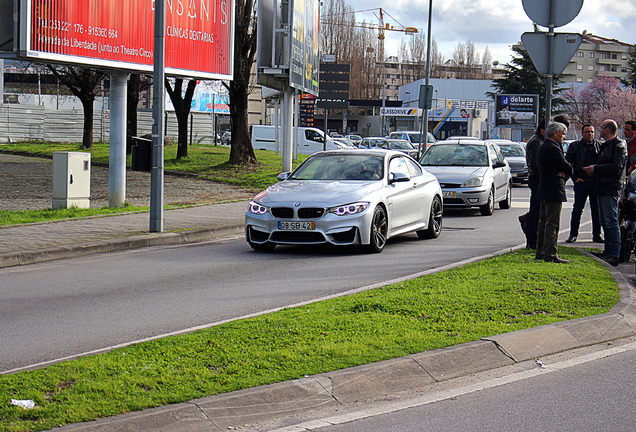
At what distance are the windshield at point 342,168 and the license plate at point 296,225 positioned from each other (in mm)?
1469

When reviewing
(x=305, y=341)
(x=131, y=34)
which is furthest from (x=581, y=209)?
(x=131, y=34)

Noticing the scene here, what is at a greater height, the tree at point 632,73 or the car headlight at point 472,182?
the tree at point 632,73

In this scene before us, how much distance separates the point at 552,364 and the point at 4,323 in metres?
4.70

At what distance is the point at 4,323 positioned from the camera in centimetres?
694

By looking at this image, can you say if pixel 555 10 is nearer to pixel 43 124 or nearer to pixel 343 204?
pixel 343 204

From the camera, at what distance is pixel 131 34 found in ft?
55.2

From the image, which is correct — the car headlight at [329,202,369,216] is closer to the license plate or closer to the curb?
the license plate

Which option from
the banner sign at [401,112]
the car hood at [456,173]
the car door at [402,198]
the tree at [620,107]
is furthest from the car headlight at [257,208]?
the tree at [620,107]

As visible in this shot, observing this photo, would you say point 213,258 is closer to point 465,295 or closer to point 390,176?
point 390,176

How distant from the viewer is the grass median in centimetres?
448

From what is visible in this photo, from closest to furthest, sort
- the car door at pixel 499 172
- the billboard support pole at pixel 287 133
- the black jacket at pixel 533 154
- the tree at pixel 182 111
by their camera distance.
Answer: the black jacket at pixel 533 154, the car door at pixel 499 172, the billboard support pole at pixel 287 133, the tree at pixel 182 111

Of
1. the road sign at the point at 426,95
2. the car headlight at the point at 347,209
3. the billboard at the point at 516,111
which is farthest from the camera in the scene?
the billboard at the point at 516,111

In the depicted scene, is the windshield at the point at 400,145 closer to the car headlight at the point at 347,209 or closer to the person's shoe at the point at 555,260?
the car headlight at the point at 347,209

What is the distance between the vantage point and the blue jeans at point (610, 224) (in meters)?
10.2
